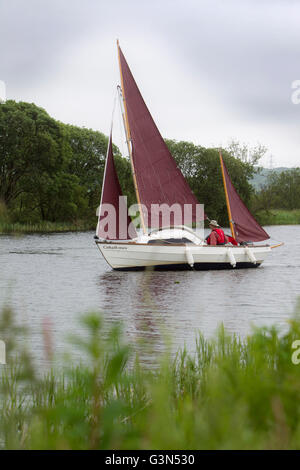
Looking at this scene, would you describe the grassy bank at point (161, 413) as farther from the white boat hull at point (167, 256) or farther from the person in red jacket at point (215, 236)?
the person in red jacket at point (215, 236)

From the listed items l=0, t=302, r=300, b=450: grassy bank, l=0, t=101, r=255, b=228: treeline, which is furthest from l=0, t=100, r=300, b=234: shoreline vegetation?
l=0, t=302, r=300, b=450: grassy bank

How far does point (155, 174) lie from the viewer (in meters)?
25.1

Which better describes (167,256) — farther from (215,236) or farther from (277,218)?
(277,218)

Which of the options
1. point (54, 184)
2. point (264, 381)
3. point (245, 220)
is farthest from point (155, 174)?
point (54, 184)

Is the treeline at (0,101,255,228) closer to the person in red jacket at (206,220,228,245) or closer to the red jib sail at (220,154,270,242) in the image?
the red jib sail at (220,154,270,242)

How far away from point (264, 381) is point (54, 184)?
56063 mm

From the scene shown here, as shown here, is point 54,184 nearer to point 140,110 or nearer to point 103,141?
point 103,141

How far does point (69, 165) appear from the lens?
69.0 metres

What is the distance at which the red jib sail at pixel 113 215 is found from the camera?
78.1ft

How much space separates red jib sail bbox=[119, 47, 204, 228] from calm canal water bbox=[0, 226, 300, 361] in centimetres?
292

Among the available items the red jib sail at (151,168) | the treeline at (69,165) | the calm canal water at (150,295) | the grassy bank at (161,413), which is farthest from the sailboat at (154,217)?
the grassy bank at (161,413)

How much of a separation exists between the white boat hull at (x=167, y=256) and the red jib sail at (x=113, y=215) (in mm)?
675

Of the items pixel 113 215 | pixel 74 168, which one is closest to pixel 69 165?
pixel 74 168

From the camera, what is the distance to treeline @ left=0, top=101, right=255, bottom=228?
52312 millimetres
